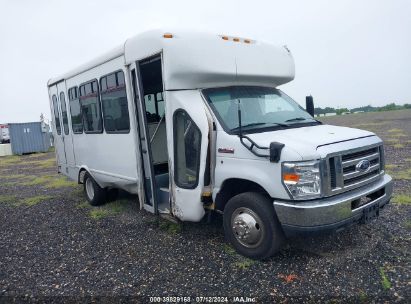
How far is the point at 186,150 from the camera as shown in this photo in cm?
509

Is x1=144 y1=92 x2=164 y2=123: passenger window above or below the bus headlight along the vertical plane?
above

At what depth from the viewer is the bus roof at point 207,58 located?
4.83 meters

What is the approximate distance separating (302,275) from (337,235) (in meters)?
1.34

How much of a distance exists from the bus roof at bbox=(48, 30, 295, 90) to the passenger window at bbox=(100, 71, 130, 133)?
1.85ft

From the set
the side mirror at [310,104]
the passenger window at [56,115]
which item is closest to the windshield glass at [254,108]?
the side mirror at [310,104]

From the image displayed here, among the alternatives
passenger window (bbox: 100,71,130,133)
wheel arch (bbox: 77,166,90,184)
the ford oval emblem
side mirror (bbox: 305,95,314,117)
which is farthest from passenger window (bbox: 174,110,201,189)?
wheel arch (bbox: 77,166,90,184)

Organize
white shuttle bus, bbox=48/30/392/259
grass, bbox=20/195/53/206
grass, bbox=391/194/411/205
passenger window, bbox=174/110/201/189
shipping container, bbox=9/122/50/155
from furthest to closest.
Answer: shipping container, bbox=9/122/50/155
grass, bbox=20/195/53/206
grass, bbox=391/194/411/205
passenger window, bbox=174/110/201/189
white shuttle bus, bbox=48/30/392/259

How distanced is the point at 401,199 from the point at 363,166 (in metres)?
3.02

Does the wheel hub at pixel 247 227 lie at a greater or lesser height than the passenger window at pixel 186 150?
lesser

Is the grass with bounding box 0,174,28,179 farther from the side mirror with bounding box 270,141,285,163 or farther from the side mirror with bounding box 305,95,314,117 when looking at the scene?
the side mirror with bounding box 270,141,285,163

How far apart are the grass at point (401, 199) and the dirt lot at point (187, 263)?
0.04m

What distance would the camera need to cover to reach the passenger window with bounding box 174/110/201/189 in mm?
4863

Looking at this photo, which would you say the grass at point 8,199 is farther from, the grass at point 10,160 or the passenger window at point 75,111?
the grass at point 10,160

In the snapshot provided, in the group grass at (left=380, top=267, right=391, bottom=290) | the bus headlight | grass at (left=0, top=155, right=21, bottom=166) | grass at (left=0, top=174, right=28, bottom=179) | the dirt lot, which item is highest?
the bus headlight
